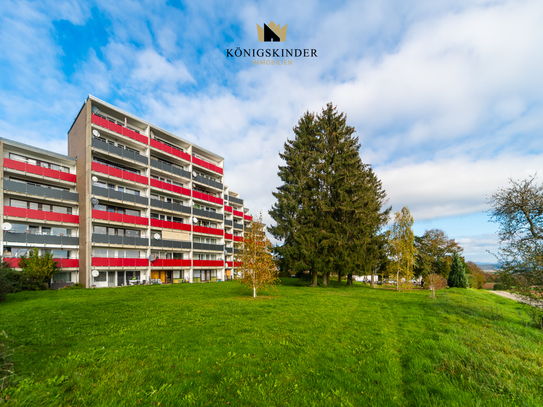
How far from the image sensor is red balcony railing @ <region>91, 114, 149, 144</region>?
32688 mm

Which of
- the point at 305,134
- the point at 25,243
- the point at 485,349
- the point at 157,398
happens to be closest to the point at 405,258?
the point at 305,134

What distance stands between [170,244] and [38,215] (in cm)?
1633

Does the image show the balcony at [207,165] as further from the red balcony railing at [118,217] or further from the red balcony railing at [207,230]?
the red balcony railing at [118,217]

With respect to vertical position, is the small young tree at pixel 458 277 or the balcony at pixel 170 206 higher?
the balcony at pixel 170 206

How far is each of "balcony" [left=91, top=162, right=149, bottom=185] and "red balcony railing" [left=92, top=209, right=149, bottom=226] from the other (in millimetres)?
5183

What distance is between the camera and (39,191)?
29.2m

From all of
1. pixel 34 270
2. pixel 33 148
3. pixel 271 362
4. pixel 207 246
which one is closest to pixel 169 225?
pixel 207 246

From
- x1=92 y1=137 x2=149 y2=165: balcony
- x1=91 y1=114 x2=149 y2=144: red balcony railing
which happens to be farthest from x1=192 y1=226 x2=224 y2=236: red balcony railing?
x1=91 y1=114 x2=149 y2=144: red balcony railing

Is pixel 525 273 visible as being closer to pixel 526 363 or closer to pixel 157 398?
pixel 526 363

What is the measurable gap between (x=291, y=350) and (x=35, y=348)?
286 inches

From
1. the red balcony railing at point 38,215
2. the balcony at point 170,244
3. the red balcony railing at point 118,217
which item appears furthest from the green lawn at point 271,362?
the balcony at point 170,244

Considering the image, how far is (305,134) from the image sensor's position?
34.5m

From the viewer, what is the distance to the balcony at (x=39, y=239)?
27.1 meters

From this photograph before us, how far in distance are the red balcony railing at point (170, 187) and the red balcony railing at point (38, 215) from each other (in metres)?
10.7
